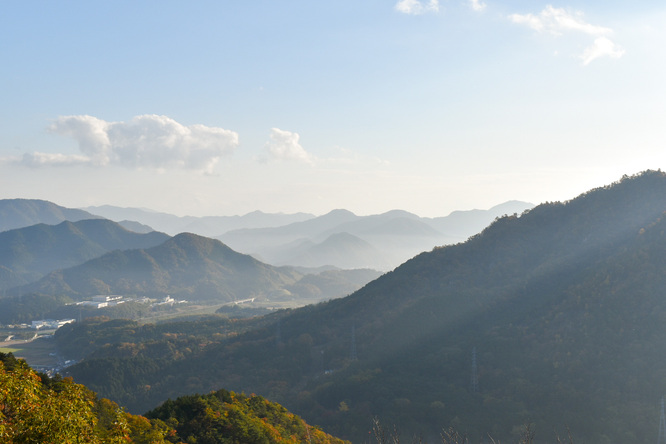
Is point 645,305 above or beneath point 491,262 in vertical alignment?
beneath

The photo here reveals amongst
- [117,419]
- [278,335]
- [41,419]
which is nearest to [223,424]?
[117,419]

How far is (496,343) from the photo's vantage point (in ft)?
227

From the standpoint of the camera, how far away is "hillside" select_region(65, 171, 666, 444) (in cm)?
5381

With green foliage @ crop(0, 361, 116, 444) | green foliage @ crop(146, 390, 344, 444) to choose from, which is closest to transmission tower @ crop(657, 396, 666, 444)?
green foliage @ crop(146, 390, 344, 444)

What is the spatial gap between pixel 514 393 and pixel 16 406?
5309 centimetres

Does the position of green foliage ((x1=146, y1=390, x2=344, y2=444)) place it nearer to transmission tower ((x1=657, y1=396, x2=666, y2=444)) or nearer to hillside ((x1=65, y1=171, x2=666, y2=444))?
hillside ((x1=65, y1=171, x2=666, y2=444))

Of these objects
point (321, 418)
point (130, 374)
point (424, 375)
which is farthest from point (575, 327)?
point (130, 374)

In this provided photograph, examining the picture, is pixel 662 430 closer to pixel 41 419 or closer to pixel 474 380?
pixel 474 380

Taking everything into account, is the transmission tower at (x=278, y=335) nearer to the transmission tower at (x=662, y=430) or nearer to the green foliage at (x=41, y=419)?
the transmission tower at (x=662, y=430)

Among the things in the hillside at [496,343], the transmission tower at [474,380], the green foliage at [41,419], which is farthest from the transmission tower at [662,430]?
the green foliage at [41,419]

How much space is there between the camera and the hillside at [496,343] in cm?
5381

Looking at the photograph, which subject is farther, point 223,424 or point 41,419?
point 223,424

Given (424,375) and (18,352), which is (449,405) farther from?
(18,352)

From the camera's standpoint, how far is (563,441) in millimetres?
45844
